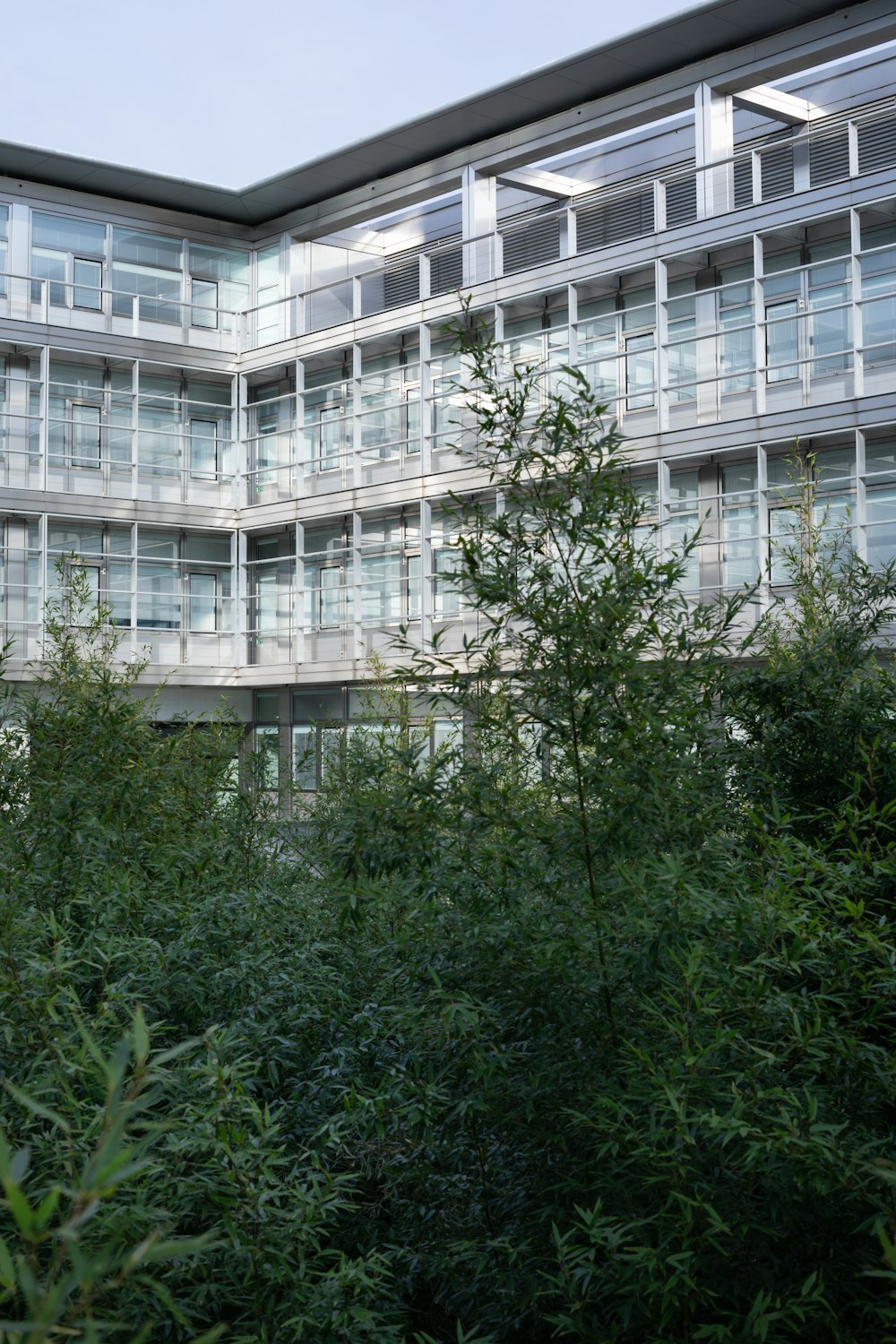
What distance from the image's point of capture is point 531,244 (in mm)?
25516

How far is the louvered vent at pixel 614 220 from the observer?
23.7 meters

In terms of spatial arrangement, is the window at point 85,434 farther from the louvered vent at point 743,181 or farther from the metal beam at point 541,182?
the louvered vent at point 743,181

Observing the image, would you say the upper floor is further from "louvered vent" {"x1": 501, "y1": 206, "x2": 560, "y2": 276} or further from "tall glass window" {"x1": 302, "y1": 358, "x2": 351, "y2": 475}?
"tall glass window" {"x1": 302, "y1": 358, "x2": 351, "y2": 475}

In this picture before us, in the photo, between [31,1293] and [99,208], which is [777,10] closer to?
[99,208]

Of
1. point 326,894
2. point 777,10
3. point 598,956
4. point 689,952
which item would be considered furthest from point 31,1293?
point 777,10

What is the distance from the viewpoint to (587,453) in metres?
5.38

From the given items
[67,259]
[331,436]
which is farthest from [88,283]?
[331,436]

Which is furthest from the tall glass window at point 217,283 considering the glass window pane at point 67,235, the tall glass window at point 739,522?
the tall glass window at point 739,522

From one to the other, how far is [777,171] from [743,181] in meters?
0.59

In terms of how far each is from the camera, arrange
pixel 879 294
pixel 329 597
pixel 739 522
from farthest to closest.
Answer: pixel 329 597, pixel 739 522, pixel 879 294

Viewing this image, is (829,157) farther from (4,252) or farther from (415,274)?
(4,252)

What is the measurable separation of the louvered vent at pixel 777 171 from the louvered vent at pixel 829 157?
0.38m

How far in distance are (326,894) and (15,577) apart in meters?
19.8

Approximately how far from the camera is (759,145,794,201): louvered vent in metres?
22.0
